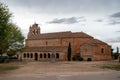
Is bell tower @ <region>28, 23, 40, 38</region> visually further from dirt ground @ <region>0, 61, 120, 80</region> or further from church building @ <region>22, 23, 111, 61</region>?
dirt ground @ <region>0, 61, 120, 80</region>

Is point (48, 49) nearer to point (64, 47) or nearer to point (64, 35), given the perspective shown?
point (64, 47)

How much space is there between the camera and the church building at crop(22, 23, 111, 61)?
93188 millimetres

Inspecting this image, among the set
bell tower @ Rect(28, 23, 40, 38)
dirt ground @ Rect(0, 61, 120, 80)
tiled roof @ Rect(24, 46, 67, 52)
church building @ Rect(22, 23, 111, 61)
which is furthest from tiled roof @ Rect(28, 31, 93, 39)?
dirt ground @ Rect(0, 61, 120, 80)

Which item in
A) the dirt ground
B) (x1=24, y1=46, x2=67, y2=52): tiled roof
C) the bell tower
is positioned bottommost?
the dirt ground

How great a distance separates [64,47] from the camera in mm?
99438

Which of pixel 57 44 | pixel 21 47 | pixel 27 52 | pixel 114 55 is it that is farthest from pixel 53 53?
pixel 114 55

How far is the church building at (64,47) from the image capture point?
93.2 m

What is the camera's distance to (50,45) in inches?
4218

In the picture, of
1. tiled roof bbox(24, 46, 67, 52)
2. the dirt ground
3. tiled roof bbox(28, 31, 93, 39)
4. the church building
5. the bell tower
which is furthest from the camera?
the bell tower

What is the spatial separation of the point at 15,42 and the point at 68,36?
97.9 ft

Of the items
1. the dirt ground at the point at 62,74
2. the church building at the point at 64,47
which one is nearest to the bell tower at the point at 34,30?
the church building at the point at 64,47

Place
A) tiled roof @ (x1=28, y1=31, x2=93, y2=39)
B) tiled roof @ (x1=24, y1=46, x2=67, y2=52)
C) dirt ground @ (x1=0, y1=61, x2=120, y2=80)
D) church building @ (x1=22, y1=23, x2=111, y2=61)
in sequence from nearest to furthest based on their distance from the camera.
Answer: dirt ground @ (x1=0, y1=61, x2=120, y2=80), church building @ (x1=22, y1=23, x2=111, y2=61), tiled roof @ (x1=24, y1=46, x2=67, y2=52), tiled roof @ (x1=28, y1=31, x2=93, y2=39)

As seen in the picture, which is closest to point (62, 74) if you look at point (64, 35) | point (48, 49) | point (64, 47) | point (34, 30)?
point (64, 47)

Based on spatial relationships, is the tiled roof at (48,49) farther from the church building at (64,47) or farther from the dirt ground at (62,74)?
the dirt ground at (62,74)
